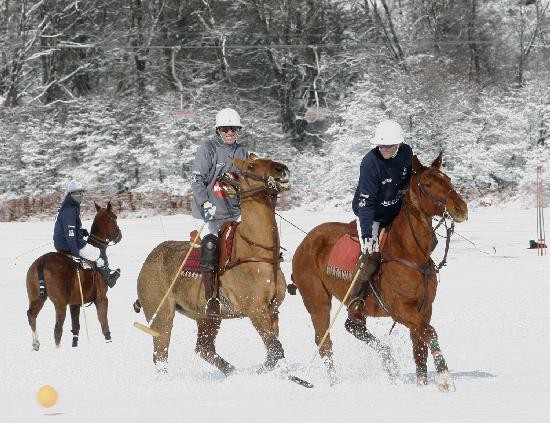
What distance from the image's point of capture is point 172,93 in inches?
2340

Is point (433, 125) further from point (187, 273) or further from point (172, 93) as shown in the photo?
point (187, 273)

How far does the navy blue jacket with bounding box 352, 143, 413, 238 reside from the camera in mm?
8984

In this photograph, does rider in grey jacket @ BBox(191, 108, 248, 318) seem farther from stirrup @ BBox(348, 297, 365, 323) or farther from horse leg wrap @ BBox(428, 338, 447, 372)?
horse leg wrap @ BBox(428, 338, 447, 372)

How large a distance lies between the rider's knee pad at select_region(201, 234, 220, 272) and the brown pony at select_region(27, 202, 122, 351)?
3797mm

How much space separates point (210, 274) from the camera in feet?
32.2

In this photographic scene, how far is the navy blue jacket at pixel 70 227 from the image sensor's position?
13023mm

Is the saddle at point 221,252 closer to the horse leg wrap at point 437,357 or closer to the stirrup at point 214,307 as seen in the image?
the stirrup at point 214,307

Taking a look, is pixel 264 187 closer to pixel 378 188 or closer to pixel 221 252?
pixel 221 252

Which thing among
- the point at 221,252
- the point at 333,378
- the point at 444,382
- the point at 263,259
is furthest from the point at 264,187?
the point at 444,382

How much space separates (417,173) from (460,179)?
46695mm

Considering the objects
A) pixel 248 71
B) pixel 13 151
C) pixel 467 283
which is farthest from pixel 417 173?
pixel 248 71

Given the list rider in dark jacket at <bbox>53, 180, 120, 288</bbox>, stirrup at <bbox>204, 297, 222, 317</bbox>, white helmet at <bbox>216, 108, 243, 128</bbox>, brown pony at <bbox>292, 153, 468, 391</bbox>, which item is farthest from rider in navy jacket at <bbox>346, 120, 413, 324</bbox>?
rider in dark jacket at <bbox>53, 180, 120, 288</bbox>

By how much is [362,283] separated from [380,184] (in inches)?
36.2

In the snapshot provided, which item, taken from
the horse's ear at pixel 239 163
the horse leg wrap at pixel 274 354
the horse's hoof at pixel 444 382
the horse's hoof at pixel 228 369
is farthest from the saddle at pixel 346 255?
the horse's hoof at pixel 444 382
